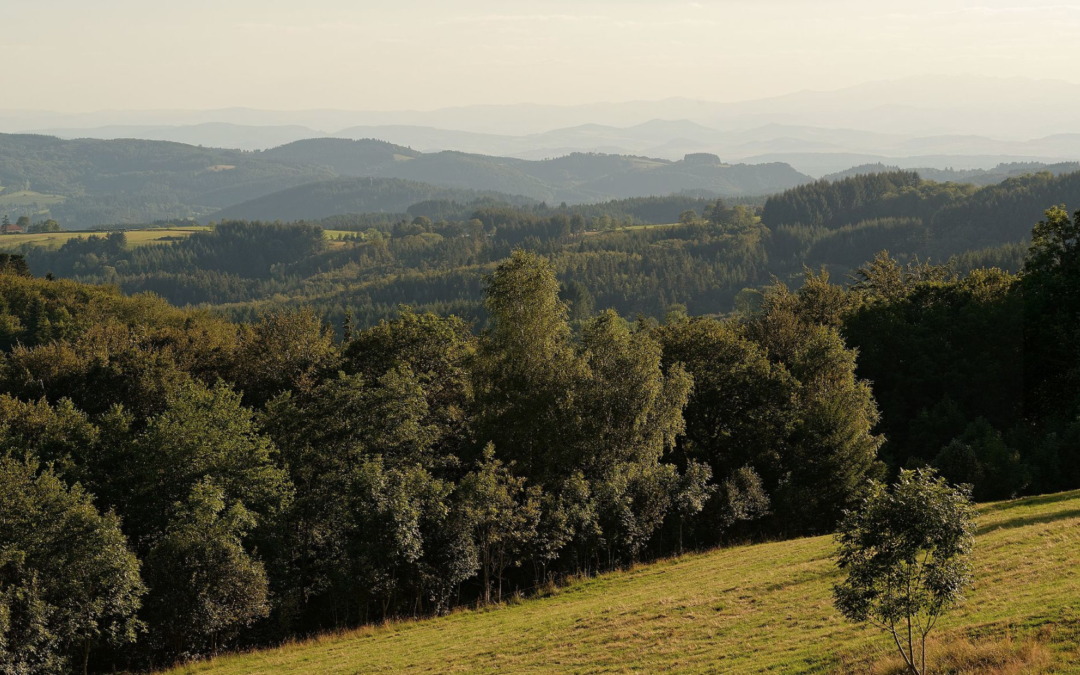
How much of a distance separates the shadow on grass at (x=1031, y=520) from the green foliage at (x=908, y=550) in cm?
1807

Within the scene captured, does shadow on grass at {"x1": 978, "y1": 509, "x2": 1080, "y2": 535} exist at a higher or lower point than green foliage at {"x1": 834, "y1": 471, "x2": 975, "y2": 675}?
lower

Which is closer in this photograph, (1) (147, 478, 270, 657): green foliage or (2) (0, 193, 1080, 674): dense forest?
(1) (147, 478, 270, 657): green foliage

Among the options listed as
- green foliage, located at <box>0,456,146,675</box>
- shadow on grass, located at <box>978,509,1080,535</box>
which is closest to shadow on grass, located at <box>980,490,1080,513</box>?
shadow on grass, located at <box>978,509,1080,535</box>

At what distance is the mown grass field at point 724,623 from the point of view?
22500 mm

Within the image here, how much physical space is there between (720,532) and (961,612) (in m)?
23.5

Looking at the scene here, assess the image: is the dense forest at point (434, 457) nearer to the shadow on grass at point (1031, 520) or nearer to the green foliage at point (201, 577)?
the green foliage at point (201, 577)

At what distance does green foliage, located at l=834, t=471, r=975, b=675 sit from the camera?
17.6 m

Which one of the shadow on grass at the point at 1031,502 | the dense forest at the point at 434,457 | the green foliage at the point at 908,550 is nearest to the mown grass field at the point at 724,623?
the shadow on grass at the point at 1031,502

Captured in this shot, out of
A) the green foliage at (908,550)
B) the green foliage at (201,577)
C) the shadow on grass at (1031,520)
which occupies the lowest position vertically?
the green foliage at (201,577)

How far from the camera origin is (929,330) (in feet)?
202

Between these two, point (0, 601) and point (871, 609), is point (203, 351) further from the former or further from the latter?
point (871, 609)

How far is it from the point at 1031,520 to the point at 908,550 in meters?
21.3

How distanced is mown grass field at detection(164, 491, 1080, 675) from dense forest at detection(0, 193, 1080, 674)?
3281mm

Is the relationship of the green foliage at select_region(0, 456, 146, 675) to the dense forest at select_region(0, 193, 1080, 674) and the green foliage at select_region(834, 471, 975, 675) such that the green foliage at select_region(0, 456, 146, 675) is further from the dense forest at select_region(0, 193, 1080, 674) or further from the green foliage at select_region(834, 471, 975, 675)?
the green foliage at select_region(834, 471, 975, 675)
